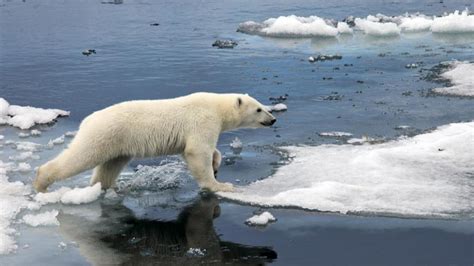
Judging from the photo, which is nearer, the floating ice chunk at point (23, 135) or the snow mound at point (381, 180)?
the snow mound at point (381, 180)

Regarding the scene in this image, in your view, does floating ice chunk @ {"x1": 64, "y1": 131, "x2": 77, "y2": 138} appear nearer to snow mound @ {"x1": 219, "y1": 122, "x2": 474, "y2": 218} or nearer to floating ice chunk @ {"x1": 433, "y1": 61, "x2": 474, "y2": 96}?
snow mound @ {"x1": 219, "y1": 122, "x2": 474, "y2": 218}

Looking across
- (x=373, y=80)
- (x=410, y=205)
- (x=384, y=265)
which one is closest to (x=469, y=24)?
(x=373, y=80)

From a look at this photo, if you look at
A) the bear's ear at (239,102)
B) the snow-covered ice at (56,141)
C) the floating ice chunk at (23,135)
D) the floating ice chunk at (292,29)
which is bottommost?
the floating ice chunk at (23,135)

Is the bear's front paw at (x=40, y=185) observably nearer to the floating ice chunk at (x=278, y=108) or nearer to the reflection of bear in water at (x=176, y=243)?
the reflection of bear in water at (x=176, y=243)

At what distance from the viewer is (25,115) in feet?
38.7

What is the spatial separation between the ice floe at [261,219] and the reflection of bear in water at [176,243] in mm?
390

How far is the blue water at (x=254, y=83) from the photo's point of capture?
21.8 ft

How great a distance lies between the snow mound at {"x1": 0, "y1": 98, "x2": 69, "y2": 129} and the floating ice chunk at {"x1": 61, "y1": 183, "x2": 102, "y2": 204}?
3.80m

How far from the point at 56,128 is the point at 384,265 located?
681cm

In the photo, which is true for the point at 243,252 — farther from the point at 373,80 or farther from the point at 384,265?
the point at 373,80

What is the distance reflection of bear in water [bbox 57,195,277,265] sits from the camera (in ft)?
20.6

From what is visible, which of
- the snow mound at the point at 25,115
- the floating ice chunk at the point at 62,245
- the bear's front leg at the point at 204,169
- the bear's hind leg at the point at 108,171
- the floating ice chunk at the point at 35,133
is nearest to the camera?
the floating ice chunk at the point at 62,245

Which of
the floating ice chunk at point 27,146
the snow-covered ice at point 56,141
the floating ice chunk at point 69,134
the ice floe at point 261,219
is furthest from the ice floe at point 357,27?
the ice floe at point 261,219

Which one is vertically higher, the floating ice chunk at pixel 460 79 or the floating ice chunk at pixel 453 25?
the floating ice chunk at pixel 453 25
